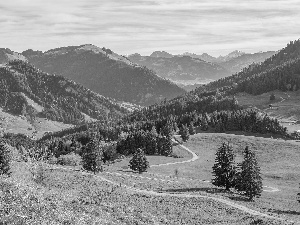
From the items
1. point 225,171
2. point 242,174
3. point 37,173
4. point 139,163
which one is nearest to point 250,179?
point 242,174

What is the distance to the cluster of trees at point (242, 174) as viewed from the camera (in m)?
79.1

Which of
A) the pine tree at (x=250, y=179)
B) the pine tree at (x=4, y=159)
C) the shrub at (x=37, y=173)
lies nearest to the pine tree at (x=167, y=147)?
the pine tree at (x=250, y=179)

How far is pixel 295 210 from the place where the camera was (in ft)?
243

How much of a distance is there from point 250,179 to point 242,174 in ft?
11.8

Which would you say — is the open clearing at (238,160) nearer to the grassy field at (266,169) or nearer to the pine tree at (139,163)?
the grassy field at (266,169)

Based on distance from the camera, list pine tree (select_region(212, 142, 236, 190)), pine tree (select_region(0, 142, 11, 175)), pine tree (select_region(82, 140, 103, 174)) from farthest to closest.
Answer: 1. pine tree (select_region(82, 140, 103, 174))
2. pine tree (select_region(212, 142, 236, 190))
3. pine tree (select_region(0, 142, 11, 175))

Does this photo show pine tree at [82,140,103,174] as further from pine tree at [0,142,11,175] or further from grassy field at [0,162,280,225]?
grassy field at [0,162,280,225]

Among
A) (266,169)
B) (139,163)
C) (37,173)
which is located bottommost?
(266,169)

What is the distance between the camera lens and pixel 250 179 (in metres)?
80.1

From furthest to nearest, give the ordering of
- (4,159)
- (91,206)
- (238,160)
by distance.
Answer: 1. (238,160)
2. (4,159)
3. (91,206)

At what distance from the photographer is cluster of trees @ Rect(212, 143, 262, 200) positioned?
79125 mm

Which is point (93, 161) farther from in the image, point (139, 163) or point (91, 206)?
point (91, 206)

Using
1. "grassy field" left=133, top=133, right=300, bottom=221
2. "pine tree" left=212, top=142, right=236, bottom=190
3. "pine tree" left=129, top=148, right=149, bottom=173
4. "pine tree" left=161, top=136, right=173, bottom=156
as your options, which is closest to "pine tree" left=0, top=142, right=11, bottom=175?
"grassy field" left=133, top=133, right=300, bottom=221

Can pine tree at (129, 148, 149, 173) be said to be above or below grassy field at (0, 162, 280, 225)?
below
